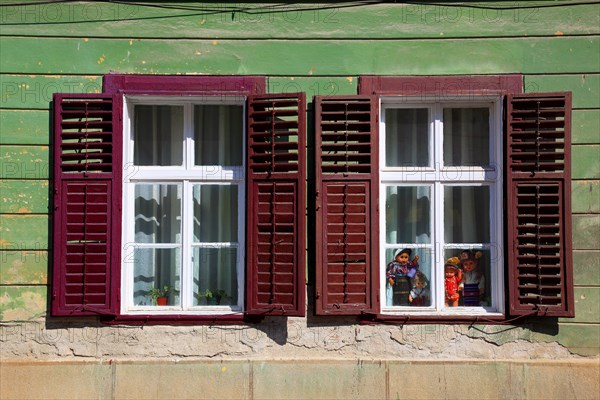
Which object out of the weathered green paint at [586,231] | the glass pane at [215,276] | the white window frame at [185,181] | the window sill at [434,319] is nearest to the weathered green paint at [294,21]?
the white window frame at [185,181]

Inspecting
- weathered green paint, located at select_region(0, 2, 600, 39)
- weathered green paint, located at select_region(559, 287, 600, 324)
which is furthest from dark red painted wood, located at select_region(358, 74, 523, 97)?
weathered green paint, located at select_region(559, 287, 600, 324)

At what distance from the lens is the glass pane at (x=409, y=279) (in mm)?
5629

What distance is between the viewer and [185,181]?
18.5 feet

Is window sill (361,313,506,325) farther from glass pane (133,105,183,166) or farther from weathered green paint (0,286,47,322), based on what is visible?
weathered green paint (0,286,47,322)

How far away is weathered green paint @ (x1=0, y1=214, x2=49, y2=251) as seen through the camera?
546 centimetres

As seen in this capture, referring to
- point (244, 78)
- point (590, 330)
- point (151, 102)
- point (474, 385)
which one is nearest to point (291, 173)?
point (244, 78)

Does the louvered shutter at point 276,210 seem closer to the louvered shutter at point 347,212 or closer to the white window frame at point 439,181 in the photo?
the louvered shutter at point 347,212

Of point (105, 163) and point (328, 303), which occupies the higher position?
point (105, 163)

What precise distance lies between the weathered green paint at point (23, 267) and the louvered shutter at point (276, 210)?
1412mm

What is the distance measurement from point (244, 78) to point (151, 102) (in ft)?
2.25

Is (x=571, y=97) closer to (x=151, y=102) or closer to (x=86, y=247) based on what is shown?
(x=151, y=102)

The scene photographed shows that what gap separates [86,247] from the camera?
17.7 feet

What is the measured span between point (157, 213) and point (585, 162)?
2991 millimetres

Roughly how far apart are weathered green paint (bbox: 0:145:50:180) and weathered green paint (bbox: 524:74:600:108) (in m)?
3.37
